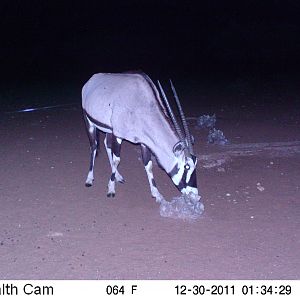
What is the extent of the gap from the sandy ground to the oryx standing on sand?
56cm

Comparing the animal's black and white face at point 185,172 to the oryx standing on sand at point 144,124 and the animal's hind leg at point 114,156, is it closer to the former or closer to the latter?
the oryx standing on sand at point 144,124

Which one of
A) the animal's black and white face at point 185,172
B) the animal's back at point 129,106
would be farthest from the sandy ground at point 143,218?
the animal's back at point 129,106

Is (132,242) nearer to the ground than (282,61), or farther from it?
farther from it

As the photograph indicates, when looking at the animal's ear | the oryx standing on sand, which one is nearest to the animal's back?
the oryx standing on sand

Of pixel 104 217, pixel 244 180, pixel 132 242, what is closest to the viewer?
pixel 132 242

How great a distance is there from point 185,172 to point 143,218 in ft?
2.96

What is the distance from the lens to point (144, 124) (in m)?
7.55

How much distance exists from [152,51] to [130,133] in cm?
2561

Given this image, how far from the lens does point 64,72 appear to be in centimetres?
2556

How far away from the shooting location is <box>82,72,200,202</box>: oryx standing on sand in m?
6.94

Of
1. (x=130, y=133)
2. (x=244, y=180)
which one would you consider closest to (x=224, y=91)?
(x=244, y=180)

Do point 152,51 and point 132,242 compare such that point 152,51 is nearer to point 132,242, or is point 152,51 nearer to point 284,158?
→ point 284,158

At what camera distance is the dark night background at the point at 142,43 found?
22359 mm

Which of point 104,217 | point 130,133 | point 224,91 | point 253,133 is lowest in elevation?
point 224,91
